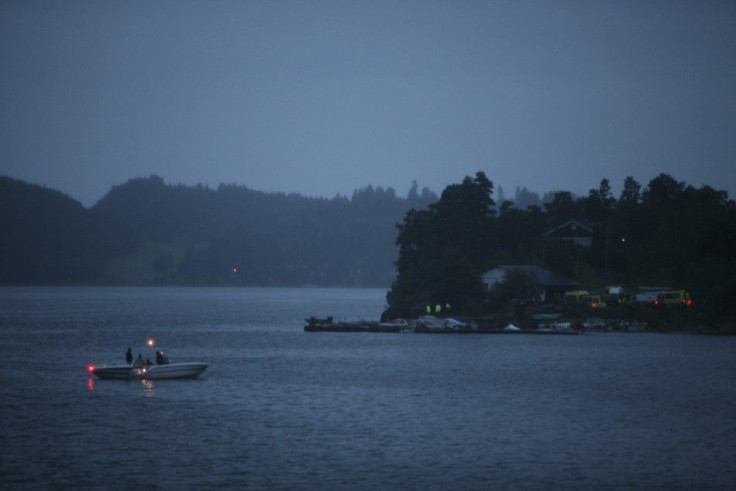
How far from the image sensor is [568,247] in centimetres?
13712

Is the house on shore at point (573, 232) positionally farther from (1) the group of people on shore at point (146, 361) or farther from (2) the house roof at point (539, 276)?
(1) the group of people on shore at point (146, 361)

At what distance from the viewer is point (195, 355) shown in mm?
87125

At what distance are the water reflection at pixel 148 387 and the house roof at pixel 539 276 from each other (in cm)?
6358

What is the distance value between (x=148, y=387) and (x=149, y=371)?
1.96 metres

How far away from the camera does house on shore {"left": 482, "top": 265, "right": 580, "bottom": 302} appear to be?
388 feet

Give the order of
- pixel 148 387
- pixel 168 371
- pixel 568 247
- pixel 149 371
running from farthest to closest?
pixel 568 247 < pixel 168 371 < pixel 149 371 < pixel 148 387

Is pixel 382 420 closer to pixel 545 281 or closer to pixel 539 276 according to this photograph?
pixel 545 281

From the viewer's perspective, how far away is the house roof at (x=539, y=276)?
119 meters

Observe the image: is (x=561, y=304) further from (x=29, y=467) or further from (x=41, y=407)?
(x=29, y=467)

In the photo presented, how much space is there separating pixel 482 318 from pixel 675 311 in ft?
72.7

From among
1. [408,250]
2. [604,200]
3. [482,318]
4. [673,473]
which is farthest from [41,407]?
→ [604,200]

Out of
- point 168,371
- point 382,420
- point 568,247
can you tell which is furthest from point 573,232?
point 382,420

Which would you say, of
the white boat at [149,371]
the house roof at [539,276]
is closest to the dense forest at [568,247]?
the house roof at [539,276]

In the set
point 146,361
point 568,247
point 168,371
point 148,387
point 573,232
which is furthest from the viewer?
point 573,232
